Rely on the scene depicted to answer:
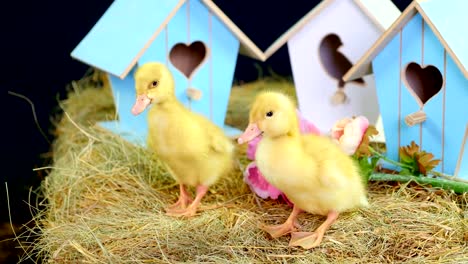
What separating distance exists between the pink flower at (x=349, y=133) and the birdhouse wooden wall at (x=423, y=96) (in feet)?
0.41

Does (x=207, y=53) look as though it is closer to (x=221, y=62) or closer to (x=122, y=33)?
(x=221, y=62)

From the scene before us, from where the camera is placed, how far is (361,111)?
2719mm

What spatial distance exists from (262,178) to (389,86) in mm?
405

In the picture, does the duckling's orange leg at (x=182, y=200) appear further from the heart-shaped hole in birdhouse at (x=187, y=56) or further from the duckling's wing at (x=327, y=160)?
the heart-shaped hole in birdhouse at (x=187, y=56)

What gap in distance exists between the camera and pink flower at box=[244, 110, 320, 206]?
2270 mm

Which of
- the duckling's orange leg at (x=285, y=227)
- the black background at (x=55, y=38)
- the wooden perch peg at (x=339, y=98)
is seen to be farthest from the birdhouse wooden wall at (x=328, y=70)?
the black background at (x=55, y=38)

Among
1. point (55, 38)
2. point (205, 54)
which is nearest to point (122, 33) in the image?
point (205, 54)

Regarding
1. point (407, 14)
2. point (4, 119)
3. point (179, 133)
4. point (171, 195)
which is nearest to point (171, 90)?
point (179, 133)

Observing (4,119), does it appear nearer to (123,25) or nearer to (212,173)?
(123,25)

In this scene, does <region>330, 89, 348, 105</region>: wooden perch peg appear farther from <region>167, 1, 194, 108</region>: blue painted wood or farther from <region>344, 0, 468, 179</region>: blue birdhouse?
<region>167, 1, 194, 108</region>: blue painted wood

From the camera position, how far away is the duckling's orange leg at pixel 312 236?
203cm

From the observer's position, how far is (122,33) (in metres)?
2.56

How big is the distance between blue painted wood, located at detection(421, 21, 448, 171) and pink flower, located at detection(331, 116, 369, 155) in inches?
6.3

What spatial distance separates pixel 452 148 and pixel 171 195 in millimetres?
698
